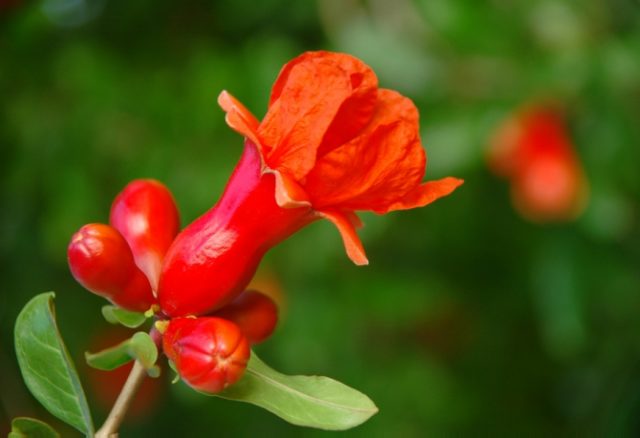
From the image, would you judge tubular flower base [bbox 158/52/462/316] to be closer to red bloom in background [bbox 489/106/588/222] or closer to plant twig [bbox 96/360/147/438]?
plant twig [bbox 96/360/147/438]

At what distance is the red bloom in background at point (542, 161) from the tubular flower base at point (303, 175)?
1206 mm

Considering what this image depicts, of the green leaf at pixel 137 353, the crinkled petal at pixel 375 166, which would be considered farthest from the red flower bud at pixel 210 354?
the crinkled petal at pixel 375 166

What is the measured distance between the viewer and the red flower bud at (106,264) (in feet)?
2.43

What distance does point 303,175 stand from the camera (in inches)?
29.3

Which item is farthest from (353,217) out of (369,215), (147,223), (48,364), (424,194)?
(369,215)

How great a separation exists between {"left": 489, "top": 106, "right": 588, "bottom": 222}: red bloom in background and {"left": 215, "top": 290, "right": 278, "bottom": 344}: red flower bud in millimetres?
1226

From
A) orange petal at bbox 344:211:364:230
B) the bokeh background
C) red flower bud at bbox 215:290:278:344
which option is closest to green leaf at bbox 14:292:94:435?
red flower bud at bbox 215:290:278:344

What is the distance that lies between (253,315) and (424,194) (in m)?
0.17

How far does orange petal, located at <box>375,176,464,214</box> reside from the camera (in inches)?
31.0

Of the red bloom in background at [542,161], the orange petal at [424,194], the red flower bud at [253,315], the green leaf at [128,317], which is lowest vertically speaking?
the red bloom in background at [542,161]

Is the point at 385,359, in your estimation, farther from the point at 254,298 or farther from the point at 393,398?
the point at 254,298

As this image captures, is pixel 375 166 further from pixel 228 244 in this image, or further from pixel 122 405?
pixel 122 405

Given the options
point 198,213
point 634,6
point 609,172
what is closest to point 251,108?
point 198,213

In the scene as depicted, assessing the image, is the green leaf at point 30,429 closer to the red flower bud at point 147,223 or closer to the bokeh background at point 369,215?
the red flower bud at point 147,223
